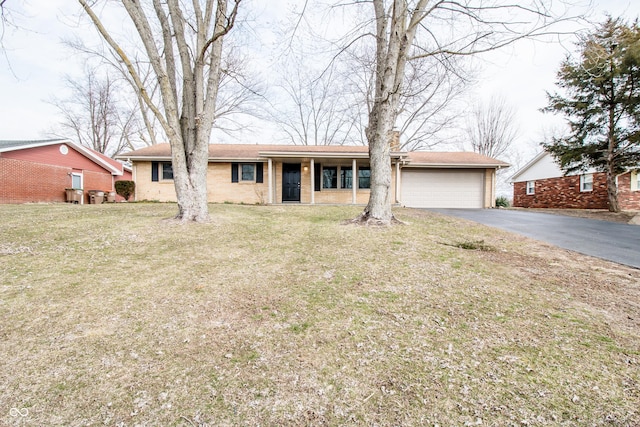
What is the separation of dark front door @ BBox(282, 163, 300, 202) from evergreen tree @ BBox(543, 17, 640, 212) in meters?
12.5

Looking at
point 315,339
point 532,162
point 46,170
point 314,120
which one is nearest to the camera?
point 315,339

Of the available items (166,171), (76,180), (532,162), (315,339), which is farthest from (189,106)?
(532,162)

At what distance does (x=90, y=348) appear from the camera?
226 centimetres

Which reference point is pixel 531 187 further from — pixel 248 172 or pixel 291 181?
pixel 248 172

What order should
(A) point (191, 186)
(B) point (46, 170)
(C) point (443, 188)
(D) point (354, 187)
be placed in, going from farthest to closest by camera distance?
(C) point (443, 188)
(B) point (46, 170)
(D) point (354, 187)
(A) point (191, 186)

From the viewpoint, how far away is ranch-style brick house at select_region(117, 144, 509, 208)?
1355 centimetres

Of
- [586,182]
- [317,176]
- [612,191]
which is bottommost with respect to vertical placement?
[612,191]

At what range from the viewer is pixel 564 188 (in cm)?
1791

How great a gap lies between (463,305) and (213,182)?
13312 mm

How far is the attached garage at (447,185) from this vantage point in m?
15.3

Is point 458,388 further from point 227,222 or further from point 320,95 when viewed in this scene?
point 320,95

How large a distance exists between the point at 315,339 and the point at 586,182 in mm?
21715

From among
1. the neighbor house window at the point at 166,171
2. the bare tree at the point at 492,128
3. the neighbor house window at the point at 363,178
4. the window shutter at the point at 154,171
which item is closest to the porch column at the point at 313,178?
the neighbor house window at the point at 363,178

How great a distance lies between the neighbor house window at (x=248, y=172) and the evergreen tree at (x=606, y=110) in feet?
47.3
